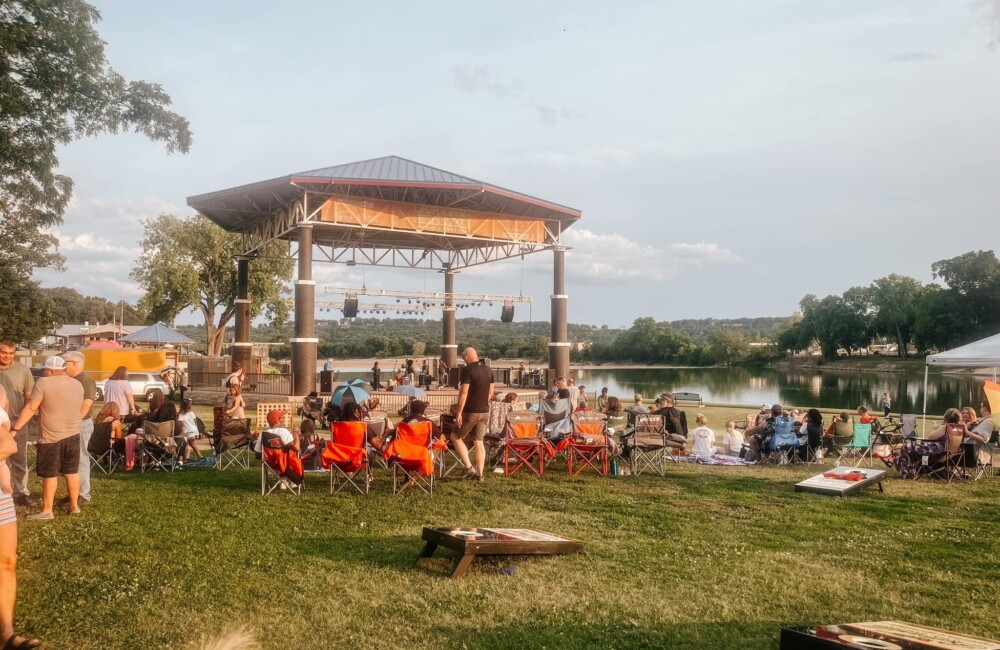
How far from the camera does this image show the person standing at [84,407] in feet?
21.8

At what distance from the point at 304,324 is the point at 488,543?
560 inches

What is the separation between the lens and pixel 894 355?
234ft

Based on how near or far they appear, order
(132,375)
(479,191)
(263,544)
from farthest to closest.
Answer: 1. (132,375)
2. (479,191)
3. (263,544)

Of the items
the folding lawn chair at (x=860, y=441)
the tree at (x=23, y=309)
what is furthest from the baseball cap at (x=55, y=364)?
the tree at (x=23, y=309)

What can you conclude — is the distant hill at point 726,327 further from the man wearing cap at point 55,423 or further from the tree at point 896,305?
the man wearing cap at point 55,423

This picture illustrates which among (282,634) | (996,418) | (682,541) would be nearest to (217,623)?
(282,634)

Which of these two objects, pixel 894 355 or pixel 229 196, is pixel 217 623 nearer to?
pixel 229 196

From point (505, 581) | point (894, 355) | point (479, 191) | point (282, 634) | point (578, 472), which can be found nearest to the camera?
point (282, 634)

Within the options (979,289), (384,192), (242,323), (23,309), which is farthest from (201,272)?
(979,289)

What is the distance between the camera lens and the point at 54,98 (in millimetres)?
10070

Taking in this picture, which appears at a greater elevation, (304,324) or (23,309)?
(23,309)

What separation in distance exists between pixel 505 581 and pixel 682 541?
5.75 ft

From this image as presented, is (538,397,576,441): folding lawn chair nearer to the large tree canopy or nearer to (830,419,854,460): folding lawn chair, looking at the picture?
(830,419,854,460): folding lawn chair

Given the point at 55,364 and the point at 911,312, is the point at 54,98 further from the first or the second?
the point at 911,312
